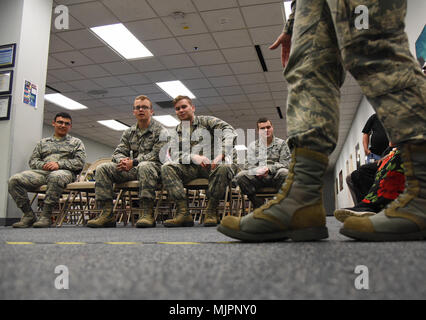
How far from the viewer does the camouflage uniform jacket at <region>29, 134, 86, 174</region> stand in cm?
328

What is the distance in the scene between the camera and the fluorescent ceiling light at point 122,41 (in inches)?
199

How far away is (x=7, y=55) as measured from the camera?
3521mm

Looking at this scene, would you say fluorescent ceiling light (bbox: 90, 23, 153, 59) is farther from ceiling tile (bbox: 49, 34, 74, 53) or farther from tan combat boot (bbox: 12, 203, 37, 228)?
tan combat boot (bbox: 12, 203, 37, 228)

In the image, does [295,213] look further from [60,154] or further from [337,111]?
[60,154]

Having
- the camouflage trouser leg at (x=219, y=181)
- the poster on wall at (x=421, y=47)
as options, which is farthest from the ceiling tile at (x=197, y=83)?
the camouflage trouser leg at (x=219, y=181)

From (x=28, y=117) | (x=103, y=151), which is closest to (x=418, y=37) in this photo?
(x=28, y=117)

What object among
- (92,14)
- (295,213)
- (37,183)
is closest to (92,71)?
(92,14)

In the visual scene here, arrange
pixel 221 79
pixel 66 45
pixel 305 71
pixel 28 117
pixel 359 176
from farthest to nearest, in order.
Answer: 1. pixel 221 79
2. pixel 66 45
3. pixel 28 117
4. pixel 359 176
5. pixel 305 71

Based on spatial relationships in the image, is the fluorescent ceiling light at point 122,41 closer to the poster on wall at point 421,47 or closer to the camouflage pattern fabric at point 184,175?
the camouflage pattern fabric at point 184,175

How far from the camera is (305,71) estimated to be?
0.88 m

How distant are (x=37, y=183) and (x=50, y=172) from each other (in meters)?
0.15

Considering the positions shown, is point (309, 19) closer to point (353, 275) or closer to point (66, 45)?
point (353, 275)

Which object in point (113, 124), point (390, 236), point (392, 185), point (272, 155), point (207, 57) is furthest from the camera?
point (113, 124)

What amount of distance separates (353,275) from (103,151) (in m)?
13.3
